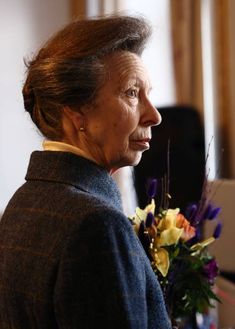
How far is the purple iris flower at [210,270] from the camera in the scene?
123 cm

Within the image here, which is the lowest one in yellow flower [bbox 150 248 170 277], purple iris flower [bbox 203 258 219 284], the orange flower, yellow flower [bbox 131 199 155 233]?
purple iris flower [bbox 203 258 219 284]

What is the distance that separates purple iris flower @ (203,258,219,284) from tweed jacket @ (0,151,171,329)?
1.03 feet

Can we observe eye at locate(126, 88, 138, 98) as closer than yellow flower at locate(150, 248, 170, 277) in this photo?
Yes

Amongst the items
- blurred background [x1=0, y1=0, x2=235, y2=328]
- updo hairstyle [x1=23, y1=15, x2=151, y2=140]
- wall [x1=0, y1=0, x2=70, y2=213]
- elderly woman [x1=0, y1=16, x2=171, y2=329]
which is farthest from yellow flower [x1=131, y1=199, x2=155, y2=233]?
wall [x1=0, y1=0, x2=70, y2=213]

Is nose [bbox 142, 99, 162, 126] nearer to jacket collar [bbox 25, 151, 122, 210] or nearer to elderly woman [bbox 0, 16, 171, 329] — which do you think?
elderly woman [bbox 0, 16, 171, 329]

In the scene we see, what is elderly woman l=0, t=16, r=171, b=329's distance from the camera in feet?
2.76

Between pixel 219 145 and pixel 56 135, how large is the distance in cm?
196

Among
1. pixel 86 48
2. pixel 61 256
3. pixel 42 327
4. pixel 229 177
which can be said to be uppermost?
pixel 86 48

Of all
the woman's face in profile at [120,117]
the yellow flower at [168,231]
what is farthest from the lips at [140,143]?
the yellow flower at [168,231]

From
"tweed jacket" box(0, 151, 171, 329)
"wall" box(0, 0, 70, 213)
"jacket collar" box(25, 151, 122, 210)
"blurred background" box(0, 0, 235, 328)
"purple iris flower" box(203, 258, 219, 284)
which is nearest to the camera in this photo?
"tweed jacket" box(0, 151, 171, 329)

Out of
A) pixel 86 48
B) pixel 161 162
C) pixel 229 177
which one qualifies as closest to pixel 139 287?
pixel 86 48

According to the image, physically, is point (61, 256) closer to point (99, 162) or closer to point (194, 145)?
point (99, 162)

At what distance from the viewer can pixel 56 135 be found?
39.4 inches

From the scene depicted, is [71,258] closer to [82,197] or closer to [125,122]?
[82,197]
